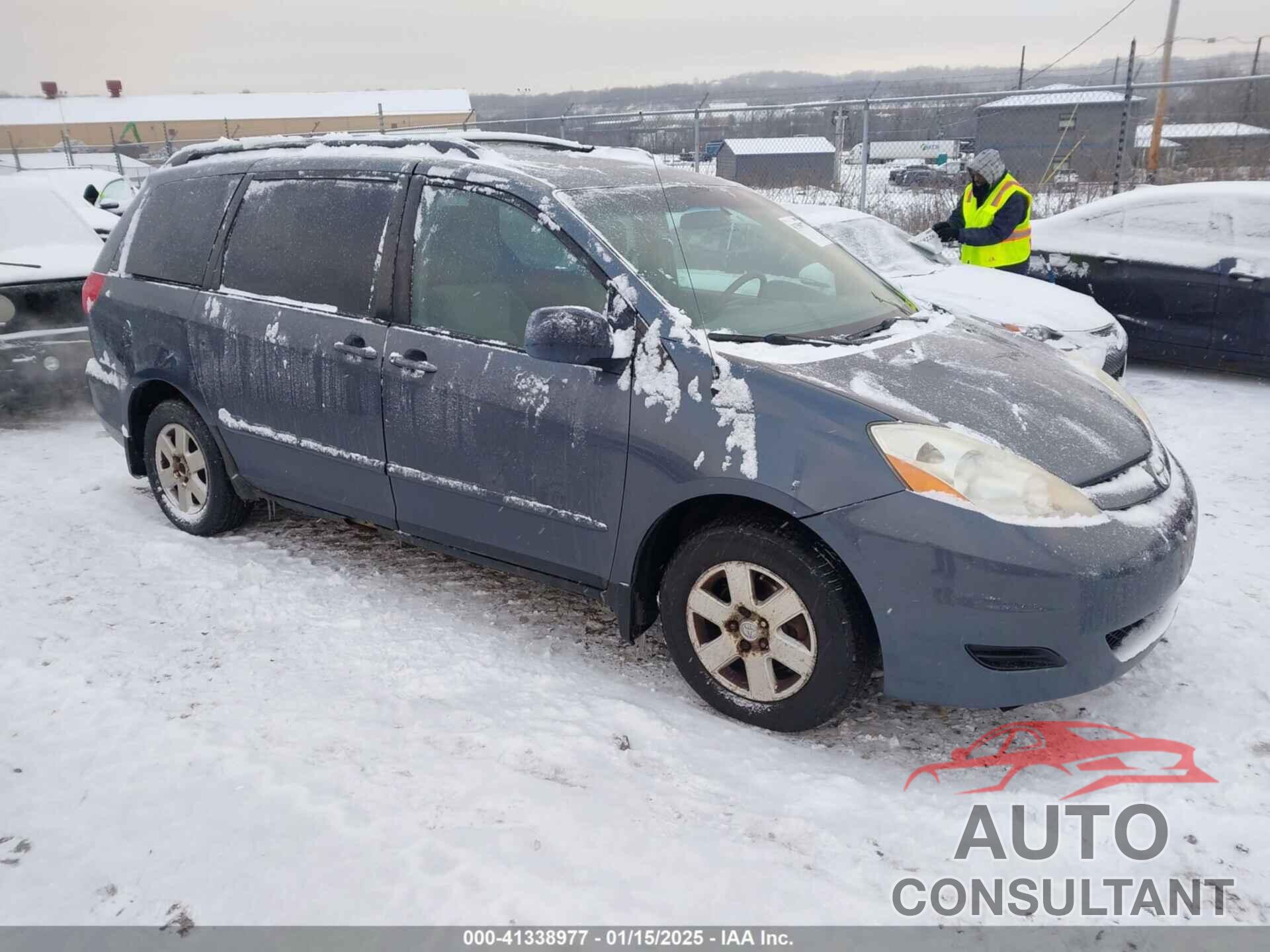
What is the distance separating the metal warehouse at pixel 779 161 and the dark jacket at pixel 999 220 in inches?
270

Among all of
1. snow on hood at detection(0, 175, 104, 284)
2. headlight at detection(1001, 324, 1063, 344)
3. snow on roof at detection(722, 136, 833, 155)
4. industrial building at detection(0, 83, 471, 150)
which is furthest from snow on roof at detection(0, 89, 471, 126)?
headlight at detection(1001, 324, 1063, 344)

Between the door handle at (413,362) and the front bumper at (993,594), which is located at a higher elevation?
the door handle at (413,362)

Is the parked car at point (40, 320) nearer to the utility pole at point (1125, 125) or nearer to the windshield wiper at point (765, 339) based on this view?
the windshield wiper at point (765, 339)

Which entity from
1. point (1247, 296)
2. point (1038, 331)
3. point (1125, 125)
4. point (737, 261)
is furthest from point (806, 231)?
point (1125, 125)

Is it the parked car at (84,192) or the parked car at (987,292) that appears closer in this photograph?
the parked car at (987,292)

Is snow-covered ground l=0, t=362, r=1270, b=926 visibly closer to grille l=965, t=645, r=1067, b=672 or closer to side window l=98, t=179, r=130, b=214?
grille l=965, t=645, r=1067, b=672

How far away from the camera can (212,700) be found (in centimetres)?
322

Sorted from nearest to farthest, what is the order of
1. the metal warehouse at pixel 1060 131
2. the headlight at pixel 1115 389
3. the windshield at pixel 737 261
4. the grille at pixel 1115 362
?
the windshield at pixel 737 261 < the headlight at pixel 1115 389 < the grille at pixel 1115 362 < the metal warehouse at pixel 1060 131

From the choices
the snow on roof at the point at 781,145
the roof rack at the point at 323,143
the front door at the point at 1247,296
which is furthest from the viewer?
the snow on roof at the point at 781,145

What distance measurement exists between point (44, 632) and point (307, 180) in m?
2.09

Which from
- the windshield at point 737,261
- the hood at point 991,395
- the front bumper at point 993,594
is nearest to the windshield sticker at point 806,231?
the windshield at point 737,261

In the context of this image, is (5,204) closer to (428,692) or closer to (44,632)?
(44,632)

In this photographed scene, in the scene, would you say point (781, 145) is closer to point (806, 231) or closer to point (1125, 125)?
point (1125, 125)

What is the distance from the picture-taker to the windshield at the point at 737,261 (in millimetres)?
3234
